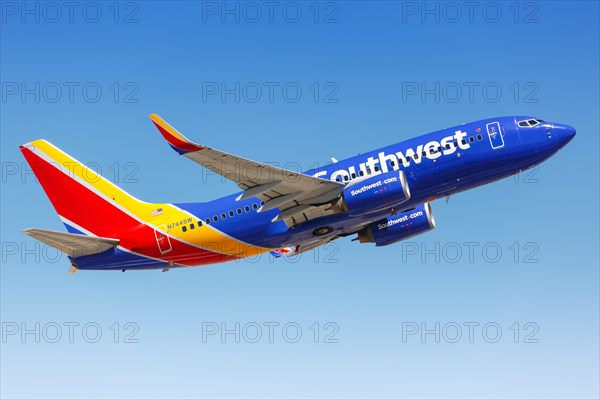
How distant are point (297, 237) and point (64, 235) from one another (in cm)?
1362

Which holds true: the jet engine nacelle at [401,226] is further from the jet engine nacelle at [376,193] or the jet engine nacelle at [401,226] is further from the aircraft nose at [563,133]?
the aircraft nose at [563,133]

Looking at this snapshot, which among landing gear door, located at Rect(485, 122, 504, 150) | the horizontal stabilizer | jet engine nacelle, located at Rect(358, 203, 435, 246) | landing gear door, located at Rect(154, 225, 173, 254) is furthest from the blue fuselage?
the horizontal stabilizer

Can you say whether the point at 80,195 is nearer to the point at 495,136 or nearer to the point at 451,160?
the point at 451,160

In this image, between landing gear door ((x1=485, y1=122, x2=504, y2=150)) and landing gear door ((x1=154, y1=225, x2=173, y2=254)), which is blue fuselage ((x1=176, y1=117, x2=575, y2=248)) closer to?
landing gear door ((x1=485, y1=122, x2=504, y2=150))

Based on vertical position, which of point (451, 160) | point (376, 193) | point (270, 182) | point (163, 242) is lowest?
point (163, 242)

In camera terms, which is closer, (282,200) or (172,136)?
(172,136)

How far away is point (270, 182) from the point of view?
1783 inches

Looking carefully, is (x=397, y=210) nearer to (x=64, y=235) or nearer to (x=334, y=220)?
(x=334, y=220)

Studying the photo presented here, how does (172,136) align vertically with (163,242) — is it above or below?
above

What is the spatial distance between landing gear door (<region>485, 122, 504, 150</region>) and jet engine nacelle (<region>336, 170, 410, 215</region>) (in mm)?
5640

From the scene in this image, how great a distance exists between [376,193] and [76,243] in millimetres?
18201

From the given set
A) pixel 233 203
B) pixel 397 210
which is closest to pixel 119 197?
pixel 233 203

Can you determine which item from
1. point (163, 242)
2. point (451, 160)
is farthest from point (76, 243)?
point (451, 160)

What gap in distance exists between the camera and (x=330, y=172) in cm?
4762
